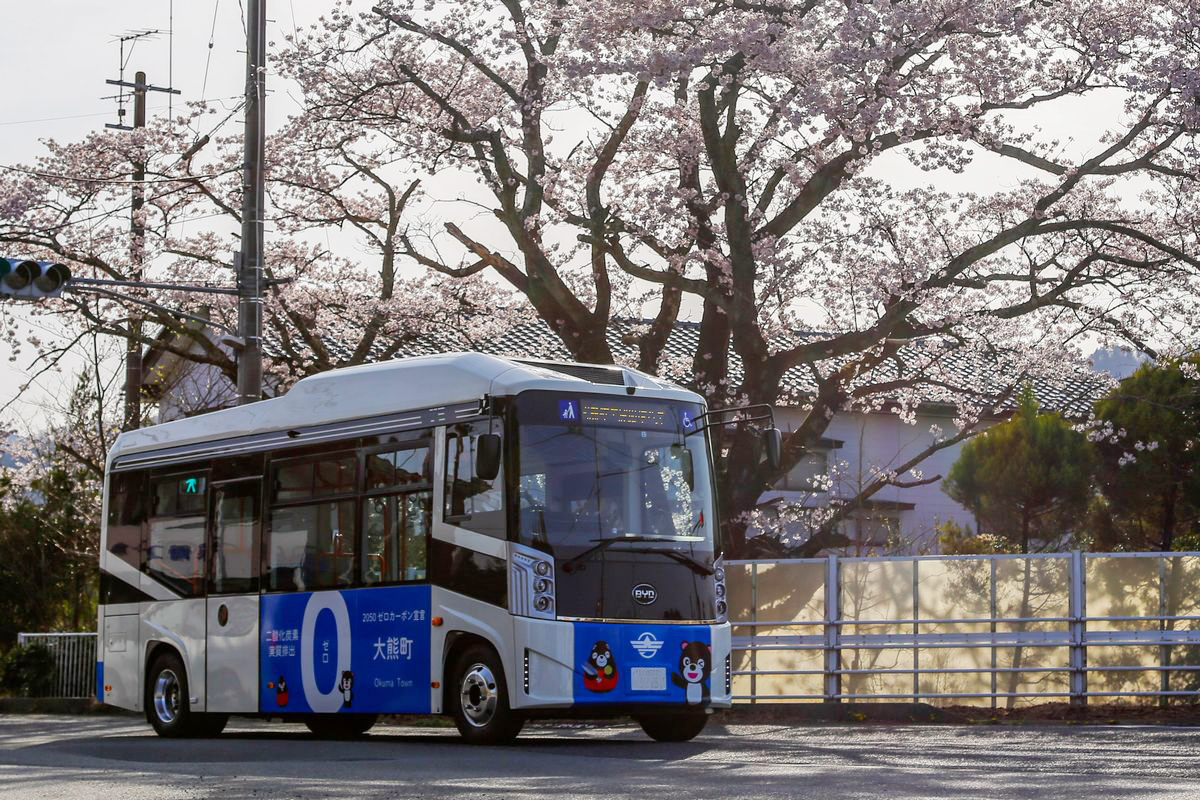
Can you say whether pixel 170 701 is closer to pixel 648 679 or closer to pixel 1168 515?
pixel 648 679

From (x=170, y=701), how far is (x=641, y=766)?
7894 millimetres

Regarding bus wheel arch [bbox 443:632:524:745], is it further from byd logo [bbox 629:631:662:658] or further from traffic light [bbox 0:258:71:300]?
traffic light [bbox 0:258:71:300]

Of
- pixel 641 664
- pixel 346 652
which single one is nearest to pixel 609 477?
pixel 641 664

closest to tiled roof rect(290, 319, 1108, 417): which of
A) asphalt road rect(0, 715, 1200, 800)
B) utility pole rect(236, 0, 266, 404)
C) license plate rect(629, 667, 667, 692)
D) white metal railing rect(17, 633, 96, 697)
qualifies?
utility pole rect(236, 0, 266, 404)

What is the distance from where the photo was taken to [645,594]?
15.0 meters

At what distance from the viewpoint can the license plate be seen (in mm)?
14727

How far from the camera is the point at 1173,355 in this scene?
23.6m

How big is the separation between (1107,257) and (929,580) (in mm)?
4847

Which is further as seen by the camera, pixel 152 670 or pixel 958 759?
pixel 152 670

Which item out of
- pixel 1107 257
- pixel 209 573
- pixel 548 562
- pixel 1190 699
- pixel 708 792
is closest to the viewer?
pixel 708 792

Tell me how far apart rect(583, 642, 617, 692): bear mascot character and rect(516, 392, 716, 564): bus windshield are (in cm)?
83

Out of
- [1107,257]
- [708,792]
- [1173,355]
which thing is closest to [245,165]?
[1107,257]

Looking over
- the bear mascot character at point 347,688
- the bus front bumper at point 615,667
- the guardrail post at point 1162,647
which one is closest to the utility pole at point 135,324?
the bear mascot character at point 347,688

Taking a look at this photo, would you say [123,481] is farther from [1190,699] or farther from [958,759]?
[1190,699]
